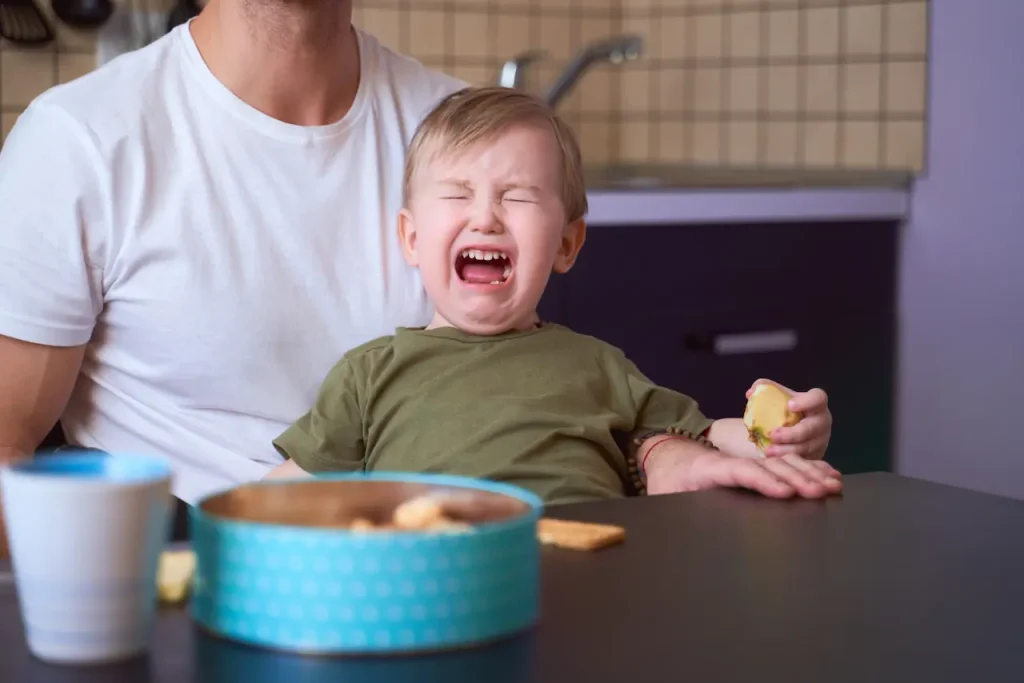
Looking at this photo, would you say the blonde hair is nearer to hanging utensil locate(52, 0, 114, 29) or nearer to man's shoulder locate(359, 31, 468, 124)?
man's shoulder locate(359, 31, 468, 124)

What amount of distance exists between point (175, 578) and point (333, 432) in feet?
2.11

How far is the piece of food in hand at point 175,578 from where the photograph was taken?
0.78 m

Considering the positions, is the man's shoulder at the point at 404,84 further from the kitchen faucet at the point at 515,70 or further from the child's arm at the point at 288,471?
the kitchen faucet at the point at 515,70

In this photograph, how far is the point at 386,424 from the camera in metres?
1.44

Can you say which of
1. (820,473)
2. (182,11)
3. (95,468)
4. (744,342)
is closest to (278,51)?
(820,473)

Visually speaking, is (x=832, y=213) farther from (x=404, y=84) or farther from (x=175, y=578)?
(x=175, y=578)

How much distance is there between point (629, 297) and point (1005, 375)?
790 millimetres

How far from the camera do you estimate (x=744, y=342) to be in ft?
8.53

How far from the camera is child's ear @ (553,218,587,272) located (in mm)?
1599

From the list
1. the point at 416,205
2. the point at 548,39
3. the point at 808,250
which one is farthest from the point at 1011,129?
the point at 416,205

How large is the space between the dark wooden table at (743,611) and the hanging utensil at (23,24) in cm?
196

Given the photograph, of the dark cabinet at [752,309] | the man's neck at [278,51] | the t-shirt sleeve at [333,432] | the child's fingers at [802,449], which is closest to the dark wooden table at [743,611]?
the child's fingers at [802,449]

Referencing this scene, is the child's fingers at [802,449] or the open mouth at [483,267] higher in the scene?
the open mouth at [483,267]

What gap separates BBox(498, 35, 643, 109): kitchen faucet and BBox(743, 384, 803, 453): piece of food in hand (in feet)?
5.38
